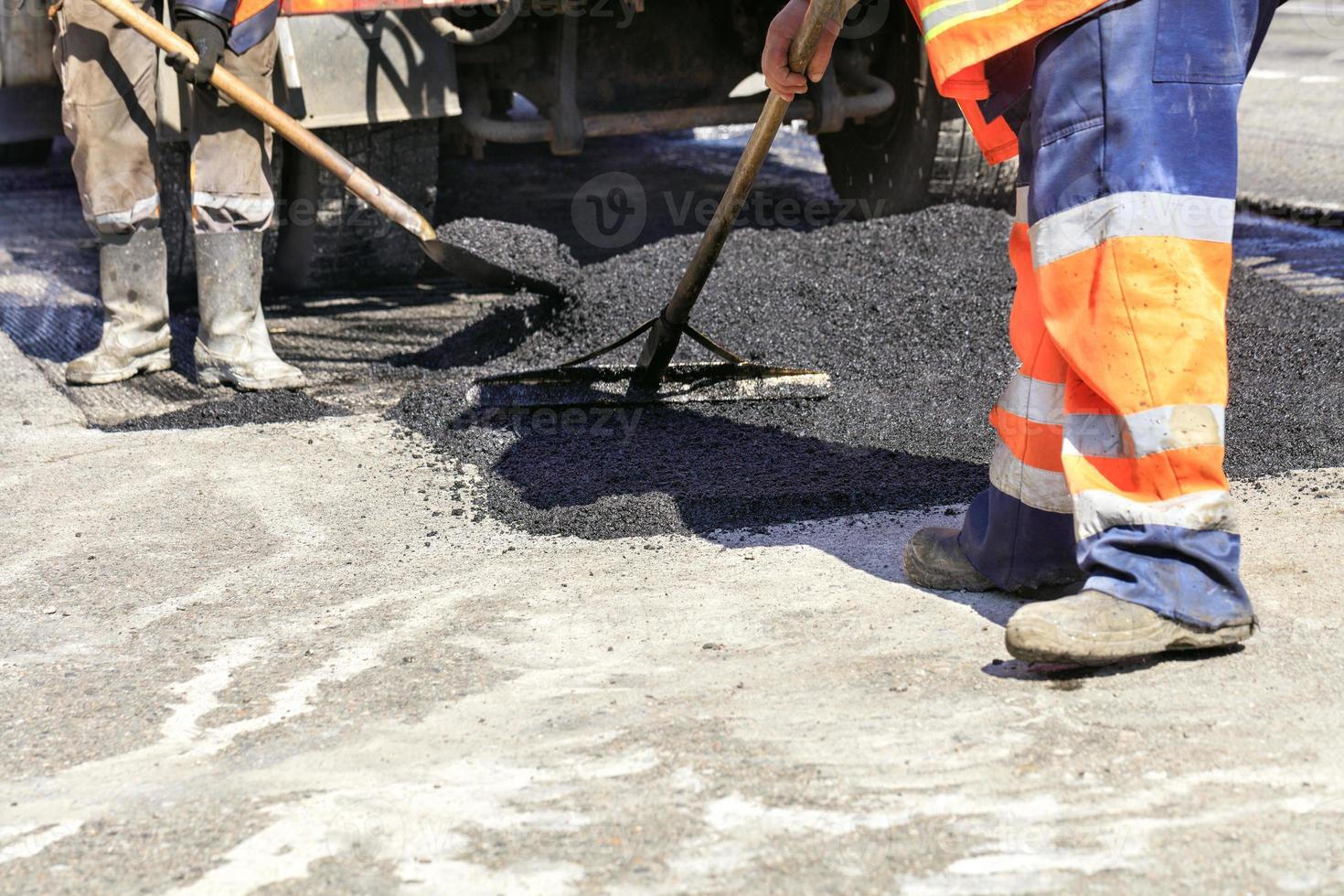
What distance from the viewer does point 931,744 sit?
2.09 meters

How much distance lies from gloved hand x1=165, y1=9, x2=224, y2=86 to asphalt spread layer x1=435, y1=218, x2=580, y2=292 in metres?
0.81

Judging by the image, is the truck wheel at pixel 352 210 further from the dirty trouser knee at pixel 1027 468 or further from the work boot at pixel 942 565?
the dirty trouser knee at pixel 1027 468

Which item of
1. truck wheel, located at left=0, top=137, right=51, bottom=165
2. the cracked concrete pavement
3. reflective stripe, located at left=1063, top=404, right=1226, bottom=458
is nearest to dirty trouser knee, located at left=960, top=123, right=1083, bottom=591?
the cracked concrete pavement

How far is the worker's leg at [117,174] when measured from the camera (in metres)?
4.18

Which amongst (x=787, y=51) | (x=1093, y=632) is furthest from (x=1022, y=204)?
(x=1093, y=632)

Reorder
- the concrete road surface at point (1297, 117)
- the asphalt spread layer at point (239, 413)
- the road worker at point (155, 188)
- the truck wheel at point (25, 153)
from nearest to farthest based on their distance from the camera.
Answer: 1. the asphalt spread layer at point (239, 413)
2. the road worker at point (155, 188)
3. the concrete road surface at point (1297, 117)
4. the truck wheel at point (25, 153)

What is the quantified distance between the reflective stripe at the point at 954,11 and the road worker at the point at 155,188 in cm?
243

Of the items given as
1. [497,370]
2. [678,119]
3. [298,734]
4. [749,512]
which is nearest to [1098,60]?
[749,512]

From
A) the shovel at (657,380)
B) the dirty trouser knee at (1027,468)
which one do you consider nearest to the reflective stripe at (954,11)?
the dirty trouser knee at (1027,468)

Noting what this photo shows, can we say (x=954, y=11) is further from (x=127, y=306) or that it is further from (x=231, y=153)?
(x=127, y=306)

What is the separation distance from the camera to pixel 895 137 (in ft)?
18.8

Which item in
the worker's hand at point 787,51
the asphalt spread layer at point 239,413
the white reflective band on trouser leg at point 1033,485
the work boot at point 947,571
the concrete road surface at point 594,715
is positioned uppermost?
the worker's hand at point 787,51

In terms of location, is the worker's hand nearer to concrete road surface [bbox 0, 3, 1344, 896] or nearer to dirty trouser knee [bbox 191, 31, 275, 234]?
concrete road surface [bbox 0, 3, 1344, 896]

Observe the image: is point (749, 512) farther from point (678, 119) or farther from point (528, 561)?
point (678, 119)
